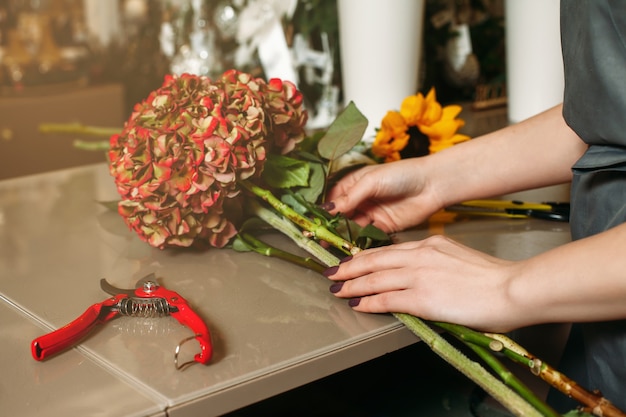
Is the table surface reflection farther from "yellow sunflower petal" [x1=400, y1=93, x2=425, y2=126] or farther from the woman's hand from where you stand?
"yellow sunflower petal" [x1=400, y1=93, x2=425, y2=126]

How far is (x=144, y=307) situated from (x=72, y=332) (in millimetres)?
77

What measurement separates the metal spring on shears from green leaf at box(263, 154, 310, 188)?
9.2 inches

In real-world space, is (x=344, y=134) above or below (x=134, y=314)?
above

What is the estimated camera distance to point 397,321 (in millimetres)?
722

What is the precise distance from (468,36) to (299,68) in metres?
0.40

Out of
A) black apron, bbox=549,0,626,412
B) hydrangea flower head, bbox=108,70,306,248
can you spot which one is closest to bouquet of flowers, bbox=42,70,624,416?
hydrangea flower head, bbox=108,70,306,248

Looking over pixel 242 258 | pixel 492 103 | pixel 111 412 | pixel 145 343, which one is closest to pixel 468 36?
pixel 492 103

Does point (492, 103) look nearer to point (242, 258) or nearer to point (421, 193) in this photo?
point (421, 193)

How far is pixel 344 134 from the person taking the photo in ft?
2.98

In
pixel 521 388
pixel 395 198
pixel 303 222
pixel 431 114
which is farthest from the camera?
pixel 431 114

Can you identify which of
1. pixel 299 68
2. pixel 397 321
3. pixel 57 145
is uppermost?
pixel 299 68

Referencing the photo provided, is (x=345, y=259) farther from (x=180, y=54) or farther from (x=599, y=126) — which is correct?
(x=180, y=54)

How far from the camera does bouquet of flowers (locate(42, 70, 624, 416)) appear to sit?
0.82 meters

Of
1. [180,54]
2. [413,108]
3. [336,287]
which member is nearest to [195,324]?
[336,287]
